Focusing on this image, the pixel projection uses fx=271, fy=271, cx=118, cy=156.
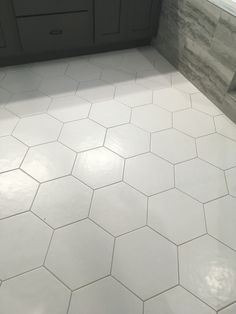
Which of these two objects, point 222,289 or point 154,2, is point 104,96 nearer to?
point 154,2

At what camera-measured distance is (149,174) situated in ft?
4.93

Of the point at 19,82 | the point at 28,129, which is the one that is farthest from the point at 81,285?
the point at 19,82

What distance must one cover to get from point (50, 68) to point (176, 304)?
6.16 feet

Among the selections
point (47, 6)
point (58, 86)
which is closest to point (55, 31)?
point (47, 6)

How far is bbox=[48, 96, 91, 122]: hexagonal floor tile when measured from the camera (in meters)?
1.79

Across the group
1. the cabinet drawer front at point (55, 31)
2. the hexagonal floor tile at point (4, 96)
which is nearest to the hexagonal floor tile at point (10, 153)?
the hexagonal floor tile at point (4, 96)

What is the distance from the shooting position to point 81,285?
1087 mm

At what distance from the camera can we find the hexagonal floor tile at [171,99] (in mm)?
1936

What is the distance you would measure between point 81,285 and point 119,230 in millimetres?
290

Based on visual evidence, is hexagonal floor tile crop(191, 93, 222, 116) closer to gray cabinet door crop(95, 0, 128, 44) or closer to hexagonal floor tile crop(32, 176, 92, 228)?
gray cabinet door crop(95, 0, 128, 44)

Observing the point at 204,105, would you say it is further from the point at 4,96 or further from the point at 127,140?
the point at 4,96

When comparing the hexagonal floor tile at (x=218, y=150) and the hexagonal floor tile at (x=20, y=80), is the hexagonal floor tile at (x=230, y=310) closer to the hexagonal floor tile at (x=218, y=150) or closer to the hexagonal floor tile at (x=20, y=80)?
the hexagonal floor tile at (x=218, y=150)

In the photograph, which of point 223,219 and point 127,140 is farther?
point 127,140

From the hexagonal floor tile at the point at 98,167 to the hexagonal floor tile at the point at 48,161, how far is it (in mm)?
59
